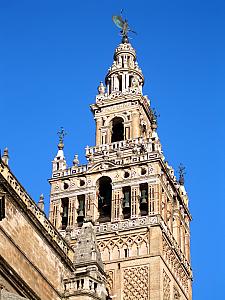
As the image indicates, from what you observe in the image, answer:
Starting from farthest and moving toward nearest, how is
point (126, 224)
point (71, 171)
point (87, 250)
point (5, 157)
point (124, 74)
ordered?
1. point (124, 74)
2. point (71, 171)
3. point (126, 224)
4. point (87, 250)
5. point (5, 157)

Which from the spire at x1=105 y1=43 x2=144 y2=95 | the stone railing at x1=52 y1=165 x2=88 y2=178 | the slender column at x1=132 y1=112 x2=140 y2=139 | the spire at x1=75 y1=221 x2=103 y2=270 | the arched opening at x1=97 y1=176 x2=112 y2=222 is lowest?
the spire at x1=75 y1=221 x2=103 y2=270

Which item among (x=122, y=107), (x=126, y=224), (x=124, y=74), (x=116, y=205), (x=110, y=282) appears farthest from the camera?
(x=124, y=74)

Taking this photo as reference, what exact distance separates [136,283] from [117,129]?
35.6ft

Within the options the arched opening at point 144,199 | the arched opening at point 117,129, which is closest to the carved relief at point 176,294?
the arched opening at point 144,199

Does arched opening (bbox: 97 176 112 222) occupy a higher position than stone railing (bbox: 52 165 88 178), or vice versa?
stone railing (bbox: 52 165 88 178)

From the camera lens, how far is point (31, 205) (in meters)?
26.4

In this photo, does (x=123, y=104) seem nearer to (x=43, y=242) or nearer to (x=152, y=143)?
(x=152, y=143)

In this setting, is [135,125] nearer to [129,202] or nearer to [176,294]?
[129,202]

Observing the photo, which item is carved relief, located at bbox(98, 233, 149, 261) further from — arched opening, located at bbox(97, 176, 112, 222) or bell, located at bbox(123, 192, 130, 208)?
arched opening, located at bbox(97, 176, 112, 222)

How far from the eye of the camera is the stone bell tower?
3975 cm

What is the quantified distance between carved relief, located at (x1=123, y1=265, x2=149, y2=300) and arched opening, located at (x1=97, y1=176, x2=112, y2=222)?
12.7ft

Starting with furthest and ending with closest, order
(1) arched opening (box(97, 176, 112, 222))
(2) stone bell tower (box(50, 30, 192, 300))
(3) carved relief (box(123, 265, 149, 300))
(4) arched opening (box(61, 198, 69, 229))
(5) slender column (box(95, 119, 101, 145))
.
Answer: (5) slender column (box(95, 119, 101, 145))
(4) arched opening (box(61, 198, 69, 229))
(1) arched opening (box(97, 176, 112, 222))
(2) stone bell tower (box(50, 30, 192, 300))
(3) carved relief (box(123, 265, 149, 300))

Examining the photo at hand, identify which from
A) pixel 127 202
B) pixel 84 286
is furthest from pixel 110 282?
pixel 84 286

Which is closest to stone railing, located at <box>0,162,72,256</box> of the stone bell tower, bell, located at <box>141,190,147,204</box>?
the stone bell tower
